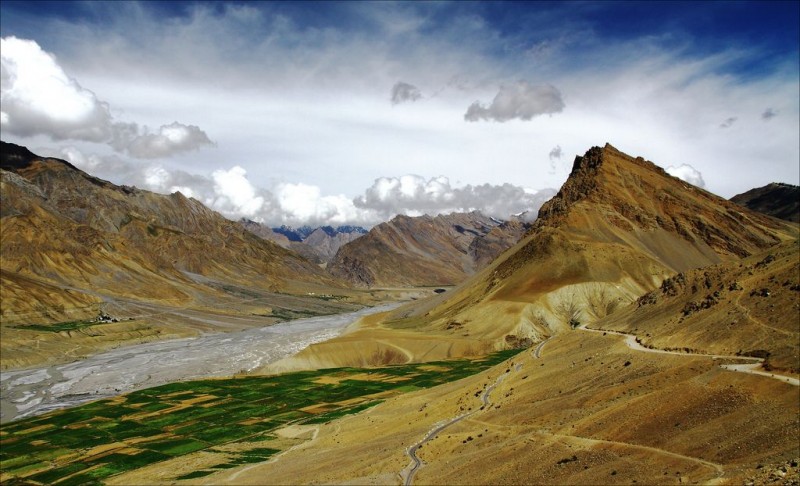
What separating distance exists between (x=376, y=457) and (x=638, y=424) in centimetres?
2083

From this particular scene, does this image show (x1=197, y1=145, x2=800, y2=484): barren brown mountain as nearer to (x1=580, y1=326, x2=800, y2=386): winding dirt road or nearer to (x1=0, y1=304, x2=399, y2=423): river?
(x1=580, y1=326, x2=800, y2=386): winding dirt road

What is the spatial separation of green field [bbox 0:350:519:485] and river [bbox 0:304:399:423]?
12.6 metres

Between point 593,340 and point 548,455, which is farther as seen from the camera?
point 593,340

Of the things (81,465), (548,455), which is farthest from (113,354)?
(548,455)

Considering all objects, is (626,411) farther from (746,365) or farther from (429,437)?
(429,437)

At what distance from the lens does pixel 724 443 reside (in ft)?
116

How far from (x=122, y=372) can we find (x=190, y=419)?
6419cm

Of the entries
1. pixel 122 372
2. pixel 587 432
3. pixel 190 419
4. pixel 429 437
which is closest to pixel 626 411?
pixel 587 432

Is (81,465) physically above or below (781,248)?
below

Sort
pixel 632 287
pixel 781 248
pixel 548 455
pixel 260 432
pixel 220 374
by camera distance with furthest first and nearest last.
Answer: pixel 632 287
pixel 220 374
pixel 260 432
pixel 781 248
pixel 548 455

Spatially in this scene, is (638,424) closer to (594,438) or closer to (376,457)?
(594,438)

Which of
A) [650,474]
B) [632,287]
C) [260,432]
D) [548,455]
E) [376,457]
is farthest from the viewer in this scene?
[632,287]

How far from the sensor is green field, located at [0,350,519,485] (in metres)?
73.2

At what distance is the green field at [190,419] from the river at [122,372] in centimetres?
1264
